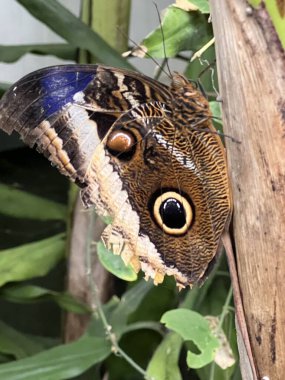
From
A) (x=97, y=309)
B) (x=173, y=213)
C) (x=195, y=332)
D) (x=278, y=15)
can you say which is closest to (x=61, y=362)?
(x=97, y=309)

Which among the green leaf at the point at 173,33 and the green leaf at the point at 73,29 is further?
the green leaf at the point at 73,29

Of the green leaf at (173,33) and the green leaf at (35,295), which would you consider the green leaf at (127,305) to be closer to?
the green leaf at (35,295)

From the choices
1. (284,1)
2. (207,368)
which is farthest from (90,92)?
(207,368)

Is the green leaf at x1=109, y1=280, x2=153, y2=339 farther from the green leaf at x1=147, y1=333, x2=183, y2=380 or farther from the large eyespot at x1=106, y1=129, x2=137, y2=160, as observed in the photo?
the large eyespot at x1=106, y1=129, x2=137, y2=160

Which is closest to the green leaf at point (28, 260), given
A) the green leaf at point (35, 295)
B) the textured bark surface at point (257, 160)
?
Answer: the green leaf at point (35, 295)

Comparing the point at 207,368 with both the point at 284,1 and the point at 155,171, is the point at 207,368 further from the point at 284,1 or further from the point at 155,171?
the point at 284,1

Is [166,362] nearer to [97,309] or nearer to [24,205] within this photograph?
[97,309]
